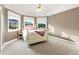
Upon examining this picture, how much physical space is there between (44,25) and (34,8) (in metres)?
0.45

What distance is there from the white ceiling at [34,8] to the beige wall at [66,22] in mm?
108

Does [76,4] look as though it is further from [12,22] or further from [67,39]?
[12,22]

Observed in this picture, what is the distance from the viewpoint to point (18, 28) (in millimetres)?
1984

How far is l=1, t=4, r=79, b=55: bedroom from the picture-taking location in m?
1.84

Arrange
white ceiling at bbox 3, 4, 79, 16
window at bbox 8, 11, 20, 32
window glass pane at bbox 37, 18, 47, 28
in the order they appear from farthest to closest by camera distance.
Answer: window glass pane at bbox 37, 18, 47, 28
window at bbox 8, 11, 20, 32
white ceiling at bbox 3, 4, 79, 16

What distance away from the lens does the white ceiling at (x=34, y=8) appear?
5.87 ft

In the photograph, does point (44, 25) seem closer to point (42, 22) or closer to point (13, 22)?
point (42, 22)

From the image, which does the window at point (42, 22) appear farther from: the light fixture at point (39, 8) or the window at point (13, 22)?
the window at point (13, 22)

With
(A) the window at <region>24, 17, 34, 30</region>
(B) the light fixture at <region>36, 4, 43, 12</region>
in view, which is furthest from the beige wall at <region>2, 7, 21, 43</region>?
(B) the light fixture at <region>36, 4, 43, 12</region>

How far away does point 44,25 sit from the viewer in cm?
205

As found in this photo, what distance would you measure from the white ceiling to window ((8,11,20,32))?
0.39 feet

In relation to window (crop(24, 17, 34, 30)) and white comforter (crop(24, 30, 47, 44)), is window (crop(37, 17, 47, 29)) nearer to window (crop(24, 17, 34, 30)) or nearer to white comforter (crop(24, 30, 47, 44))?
window (crop(24, 17, 34, 30))
